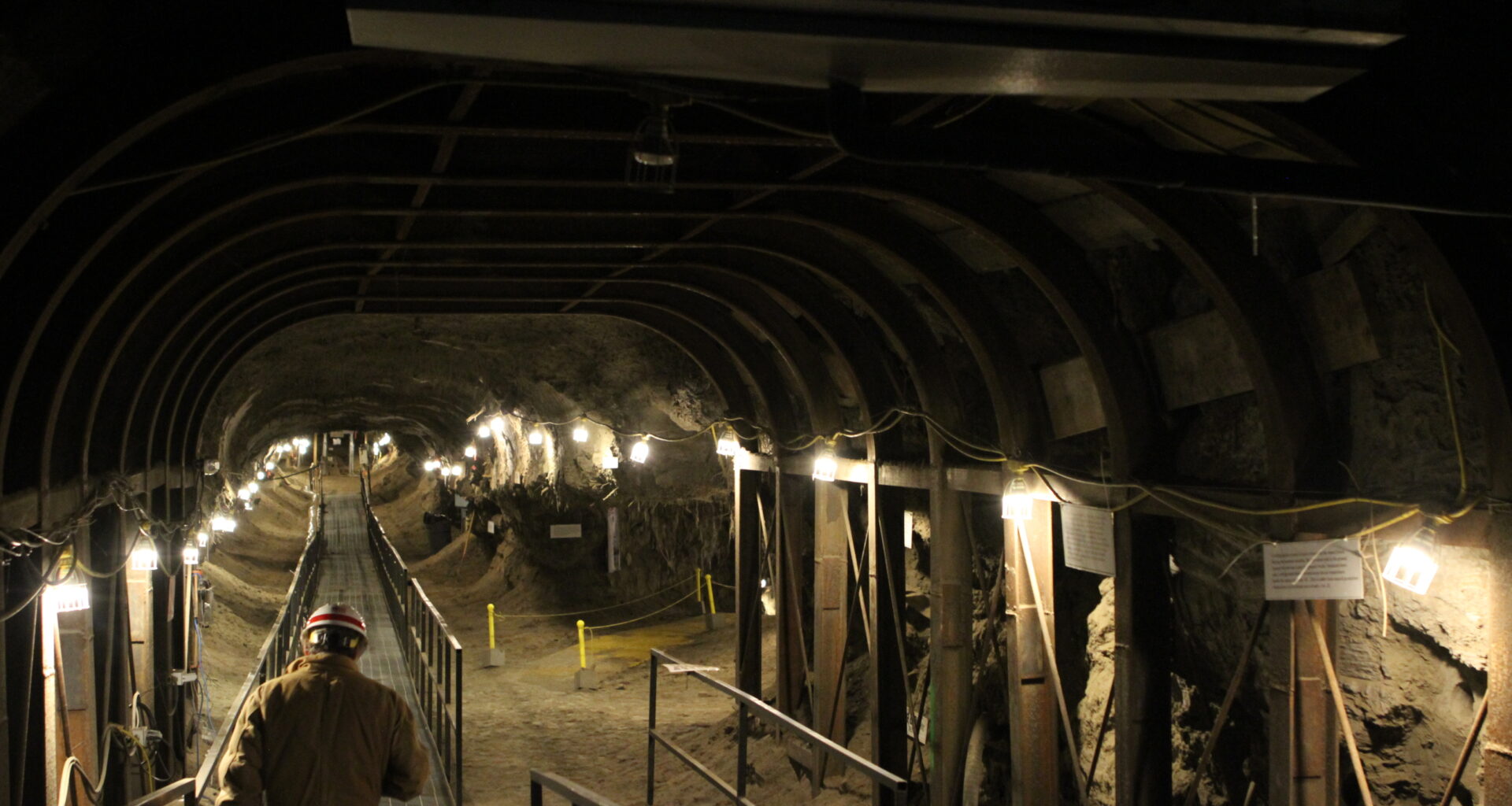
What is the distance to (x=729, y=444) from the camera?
39.2 ft

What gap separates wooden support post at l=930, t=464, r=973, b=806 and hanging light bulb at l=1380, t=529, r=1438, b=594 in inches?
137

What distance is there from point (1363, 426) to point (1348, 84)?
1600 millimetres

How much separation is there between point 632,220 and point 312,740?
422cm

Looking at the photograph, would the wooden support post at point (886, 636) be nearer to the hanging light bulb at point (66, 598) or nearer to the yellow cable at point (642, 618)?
the hanging light bulb at point (66, 598)

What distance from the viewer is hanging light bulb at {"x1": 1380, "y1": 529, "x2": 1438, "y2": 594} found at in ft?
12.4

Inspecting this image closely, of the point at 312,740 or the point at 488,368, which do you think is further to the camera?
the point at 488,368

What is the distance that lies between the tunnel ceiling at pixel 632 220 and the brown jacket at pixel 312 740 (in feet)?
5.06

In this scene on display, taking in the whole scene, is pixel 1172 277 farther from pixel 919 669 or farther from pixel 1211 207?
pixel 919 669

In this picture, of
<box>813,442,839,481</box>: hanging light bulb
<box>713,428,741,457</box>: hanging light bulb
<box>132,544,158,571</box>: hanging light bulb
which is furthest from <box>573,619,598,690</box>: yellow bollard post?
<box>132,544,158,571</box>: hanging light bulb

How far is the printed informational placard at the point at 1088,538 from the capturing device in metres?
5.64

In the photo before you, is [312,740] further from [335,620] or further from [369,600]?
[369,600]

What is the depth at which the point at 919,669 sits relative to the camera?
361 inches

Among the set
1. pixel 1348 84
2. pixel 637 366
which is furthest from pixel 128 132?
pixel 637 366

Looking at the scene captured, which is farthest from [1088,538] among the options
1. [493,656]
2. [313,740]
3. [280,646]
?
[493,656]
